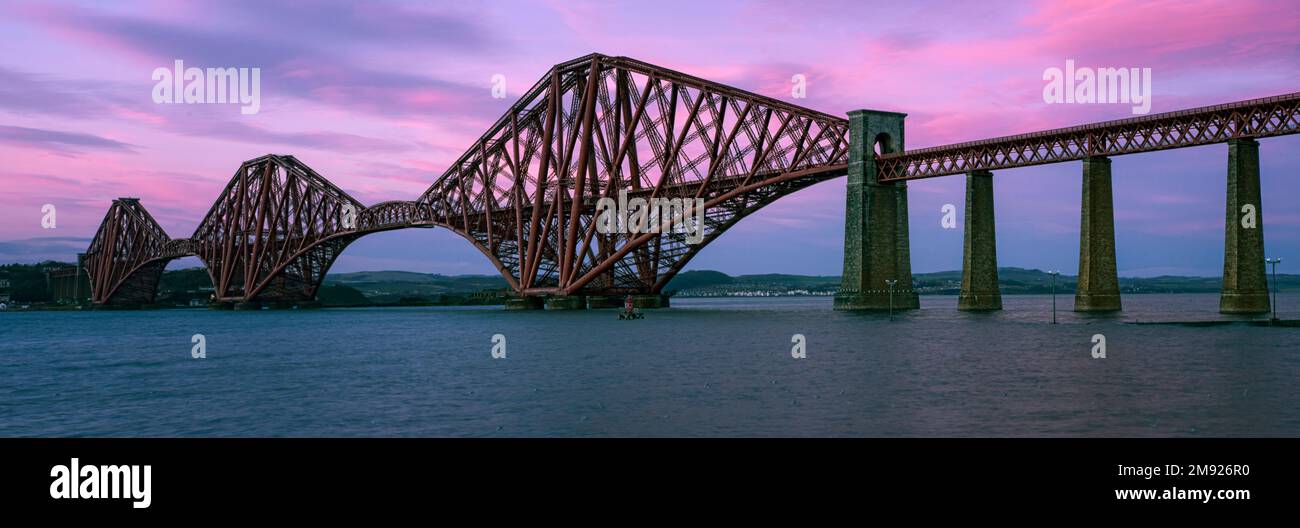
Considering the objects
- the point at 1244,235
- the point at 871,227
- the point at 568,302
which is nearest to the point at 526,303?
the point at 568,302

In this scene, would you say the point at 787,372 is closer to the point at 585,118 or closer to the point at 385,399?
the point at 385,399

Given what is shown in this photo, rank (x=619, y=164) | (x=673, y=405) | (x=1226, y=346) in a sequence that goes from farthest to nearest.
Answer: (x=619, y=164)
(x=1226, y=346)
(x=673, y=405)

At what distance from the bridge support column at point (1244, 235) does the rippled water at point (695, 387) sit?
10.0 ft

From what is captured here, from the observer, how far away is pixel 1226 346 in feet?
167

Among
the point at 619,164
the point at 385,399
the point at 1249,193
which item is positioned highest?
the point at 619,164

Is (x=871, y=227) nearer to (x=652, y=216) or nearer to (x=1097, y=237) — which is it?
(x=1097, y=237)

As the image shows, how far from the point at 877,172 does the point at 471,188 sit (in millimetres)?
64056

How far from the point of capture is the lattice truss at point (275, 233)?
167 meters

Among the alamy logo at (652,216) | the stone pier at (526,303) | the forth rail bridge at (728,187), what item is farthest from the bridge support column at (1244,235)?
the stone pier at (526,303)

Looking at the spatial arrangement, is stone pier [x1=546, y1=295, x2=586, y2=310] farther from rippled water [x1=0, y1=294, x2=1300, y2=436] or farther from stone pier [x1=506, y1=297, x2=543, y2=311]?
rippled water [x1=0, y1=294, x2=1300, y2=436]
